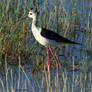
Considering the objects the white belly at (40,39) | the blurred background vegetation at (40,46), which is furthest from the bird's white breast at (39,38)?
the blurred background vegetation at (40,46)

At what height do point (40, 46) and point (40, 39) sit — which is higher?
point (40, 39)

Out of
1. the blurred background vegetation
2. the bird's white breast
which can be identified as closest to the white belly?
the bird's white breast

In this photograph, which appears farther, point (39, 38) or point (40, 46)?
point (40, 46)

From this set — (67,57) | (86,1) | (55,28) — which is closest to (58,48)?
(67,57)

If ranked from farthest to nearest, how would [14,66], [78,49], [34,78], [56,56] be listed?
[78,49] < [56,56] < [14,66] < [34,78]

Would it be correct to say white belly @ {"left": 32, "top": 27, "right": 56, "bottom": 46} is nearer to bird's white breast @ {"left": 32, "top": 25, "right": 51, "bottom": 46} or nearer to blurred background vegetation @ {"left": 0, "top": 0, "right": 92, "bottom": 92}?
bird's white breast @ {"left": 32, "top": 25, "right": 51, "bottom": 46}

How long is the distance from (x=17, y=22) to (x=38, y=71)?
3.83 feet

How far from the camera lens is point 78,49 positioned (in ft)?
21.9

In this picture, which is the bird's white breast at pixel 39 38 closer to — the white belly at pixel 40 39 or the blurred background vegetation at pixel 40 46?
the white belly at pixel 40 39

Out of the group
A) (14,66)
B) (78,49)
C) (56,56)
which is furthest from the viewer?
(78,49)

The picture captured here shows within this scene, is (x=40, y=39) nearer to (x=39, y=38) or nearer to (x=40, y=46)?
(x=39, y=38)

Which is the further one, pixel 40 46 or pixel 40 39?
pixel 40 46

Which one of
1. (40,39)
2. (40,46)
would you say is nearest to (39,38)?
(40,39)

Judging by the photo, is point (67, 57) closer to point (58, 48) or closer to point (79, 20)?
point (58, 48)
